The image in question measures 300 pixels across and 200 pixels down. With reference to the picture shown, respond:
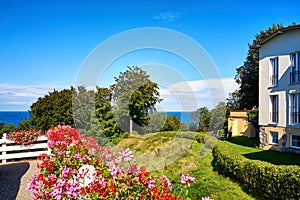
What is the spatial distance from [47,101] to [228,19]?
964 cm

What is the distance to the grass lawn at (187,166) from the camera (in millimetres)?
6043

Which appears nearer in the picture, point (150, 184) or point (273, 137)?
point (150, 184)

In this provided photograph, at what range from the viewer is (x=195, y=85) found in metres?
7.46

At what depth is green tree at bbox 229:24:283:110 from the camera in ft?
82.5

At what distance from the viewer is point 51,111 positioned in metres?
10.6

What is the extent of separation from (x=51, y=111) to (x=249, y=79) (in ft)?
71.4

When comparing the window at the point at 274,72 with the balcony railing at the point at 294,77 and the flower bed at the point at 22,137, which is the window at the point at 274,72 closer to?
the balcony railing at the point at 294,77

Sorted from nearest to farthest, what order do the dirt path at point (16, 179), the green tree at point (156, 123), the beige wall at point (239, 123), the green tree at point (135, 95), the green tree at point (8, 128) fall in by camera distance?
1. the dirt path at point (16, 179)
2. the green tree at point (135, 95)
3. the green tree at point (156, 123)
4. the green tree at point (8, 128)
5. the beige wall at point (239, 123)

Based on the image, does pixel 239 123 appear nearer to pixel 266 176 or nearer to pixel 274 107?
pixel 274 107

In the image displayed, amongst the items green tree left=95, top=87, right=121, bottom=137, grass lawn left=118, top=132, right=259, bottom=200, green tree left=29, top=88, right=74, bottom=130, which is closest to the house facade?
grass lawn left=118, top=132, right=259, bottom=200

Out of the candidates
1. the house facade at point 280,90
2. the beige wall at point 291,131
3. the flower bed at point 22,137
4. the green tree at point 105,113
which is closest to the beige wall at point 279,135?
the house facade at point 280,90

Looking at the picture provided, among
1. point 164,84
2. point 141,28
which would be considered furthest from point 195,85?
point 141,28

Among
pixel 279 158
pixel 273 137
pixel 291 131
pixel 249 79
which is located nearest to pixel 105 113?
pixel 279 158

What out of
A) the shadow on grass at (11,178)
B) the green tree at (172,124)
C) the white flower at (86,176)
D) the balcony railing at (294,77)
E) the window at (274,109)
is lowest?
the shadow on grass at (11,178)
